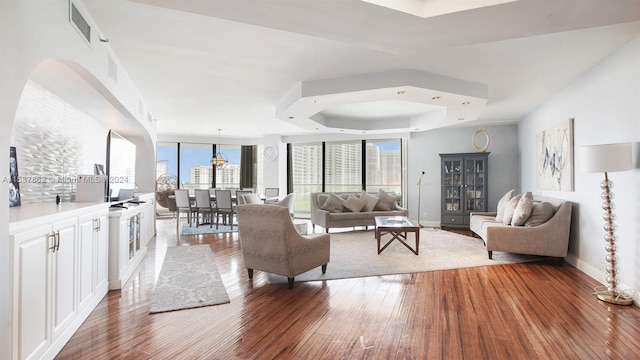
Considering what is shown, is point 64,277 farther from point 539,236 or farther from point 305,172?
point 305,172

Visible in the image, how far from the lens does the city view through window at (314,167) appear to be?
887 centimetres

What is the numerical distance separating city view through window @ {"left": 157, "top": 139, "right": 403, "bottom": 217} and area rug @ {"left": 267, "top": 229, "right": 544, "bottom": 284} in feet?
9.53

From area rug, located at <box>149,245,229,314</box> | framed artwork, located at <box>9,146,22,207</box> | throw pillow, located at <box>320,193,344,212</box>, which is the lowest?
area rug, located at <box>149,245,229,314</box>

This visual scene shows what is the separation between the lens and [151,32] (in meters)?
2.97

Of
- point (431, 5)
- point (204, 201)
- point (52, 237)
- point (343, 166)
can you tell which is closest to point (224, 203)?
point (204, 201)

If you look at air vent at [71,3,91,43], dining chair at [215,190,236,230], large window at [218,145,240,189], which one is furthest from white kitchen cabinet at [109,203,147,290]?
large window at [218,145,240,189]

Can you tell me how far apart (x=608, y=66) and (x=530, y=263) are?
2582mm

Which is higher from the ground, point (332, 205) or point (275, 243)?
point (332, 205)

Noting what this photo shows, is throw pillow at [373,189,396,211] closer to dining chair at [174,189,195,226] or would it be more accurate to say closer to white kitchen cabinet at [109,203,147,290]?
dining chair at [174,189,195,226]

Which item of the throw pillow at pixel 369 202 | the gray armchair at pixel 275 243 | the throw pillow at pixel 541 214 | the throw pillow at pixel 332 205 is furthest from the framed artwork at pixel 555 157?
the throw pillow at pixel 332 205

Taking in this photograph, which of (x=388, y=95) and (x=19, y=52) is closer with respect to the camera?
(x=19, y=52)

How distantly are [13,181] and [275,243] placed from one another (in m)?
2.17

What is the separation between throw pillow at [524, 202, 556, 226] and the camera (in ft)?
15.0

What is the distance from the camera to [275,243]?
3.46 m
